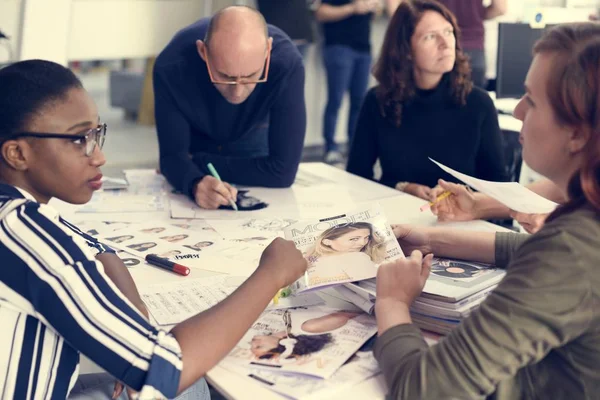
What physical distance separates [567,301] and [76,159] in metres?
0.78

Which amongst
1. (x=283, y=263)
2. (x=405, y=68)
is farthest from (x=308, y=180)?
(x=283, y=263)

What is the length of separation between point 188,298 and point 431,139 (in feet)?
4.22

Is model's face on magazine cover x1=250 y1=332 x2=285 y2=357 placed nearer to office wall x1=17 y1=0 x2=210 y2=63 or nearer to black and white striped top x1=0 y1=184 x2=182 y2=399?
black and white striped top x1=0 y1=184 x2=182 y2=399

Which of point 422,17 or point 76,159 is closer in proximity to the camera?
point 76,159

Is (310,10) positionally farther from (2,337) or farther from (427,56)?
(2,337)

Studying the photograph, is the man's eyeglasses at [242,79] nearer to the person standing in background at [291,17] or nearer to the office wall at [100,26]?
the office wall at [100,26]

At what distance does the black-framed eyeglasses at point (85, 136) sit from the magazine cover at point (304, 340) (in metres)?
0.41

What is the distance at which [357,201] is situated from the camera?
6.37 feet

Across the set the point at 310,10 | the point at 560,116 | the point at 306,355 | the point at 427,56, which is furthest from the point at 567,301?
the point at 310,10

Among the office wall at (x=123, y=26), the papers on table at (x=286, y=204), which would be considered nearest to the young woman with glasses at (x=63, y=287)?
the papers on table at (x=286, y=204)

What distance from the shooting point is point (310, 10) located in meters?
5.00

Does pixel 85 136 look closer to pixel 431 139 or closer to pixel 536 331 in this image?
pixel 536 331

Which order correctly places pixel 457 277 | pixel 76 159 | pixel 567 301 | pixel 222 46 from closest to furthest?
pixel 567 301, pixel 76 159, pixel 457 277, pixel 222 46

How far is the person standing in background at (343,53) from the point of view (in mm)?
4805
